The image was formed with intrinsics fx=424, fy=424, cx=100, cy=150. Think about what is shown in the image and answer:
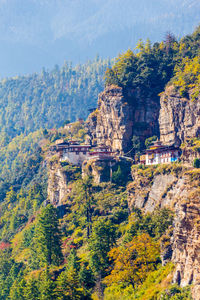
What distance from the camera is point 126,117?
9844 centimetres

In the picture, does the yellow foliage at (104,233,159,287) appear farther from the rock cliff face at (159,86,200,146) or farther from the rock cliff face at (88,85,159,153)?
the rock cliff face at (88,85,159,153)

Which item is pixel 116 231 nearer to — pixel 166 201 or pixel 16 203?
pixel 166 201

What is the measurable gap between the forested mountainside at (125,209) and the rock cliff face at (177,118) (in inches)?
8.5

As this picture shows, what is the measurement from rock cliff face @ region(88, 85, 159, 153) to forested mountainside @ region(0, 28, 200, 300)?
0.24 meters

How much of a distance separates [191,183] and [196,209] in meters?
9.83

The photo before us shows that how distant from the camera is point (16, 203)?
132500 millimetres

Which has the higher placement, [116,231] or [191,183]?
[191,183]

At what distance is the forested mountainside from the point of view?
5278 centimetres

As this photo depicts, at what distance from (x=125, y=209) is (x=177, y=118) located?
23371 mm

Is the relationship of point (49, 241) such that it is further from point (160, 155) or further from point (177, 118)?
point (177, 118)

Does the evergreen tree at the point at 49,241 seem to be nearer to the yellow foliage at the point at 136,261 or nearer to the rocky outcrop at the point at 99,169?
the rocky outcrop at the point at 99,169

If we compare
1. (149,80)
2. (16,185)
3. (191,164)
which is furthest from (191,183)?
(16,185)

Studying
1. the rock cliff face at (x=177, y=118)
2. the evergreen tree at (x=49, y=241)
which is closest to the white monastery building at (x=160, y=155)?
the rock cliff face at (x=177, y=118)

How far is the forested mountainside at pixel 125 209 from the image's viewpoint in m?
52.8
